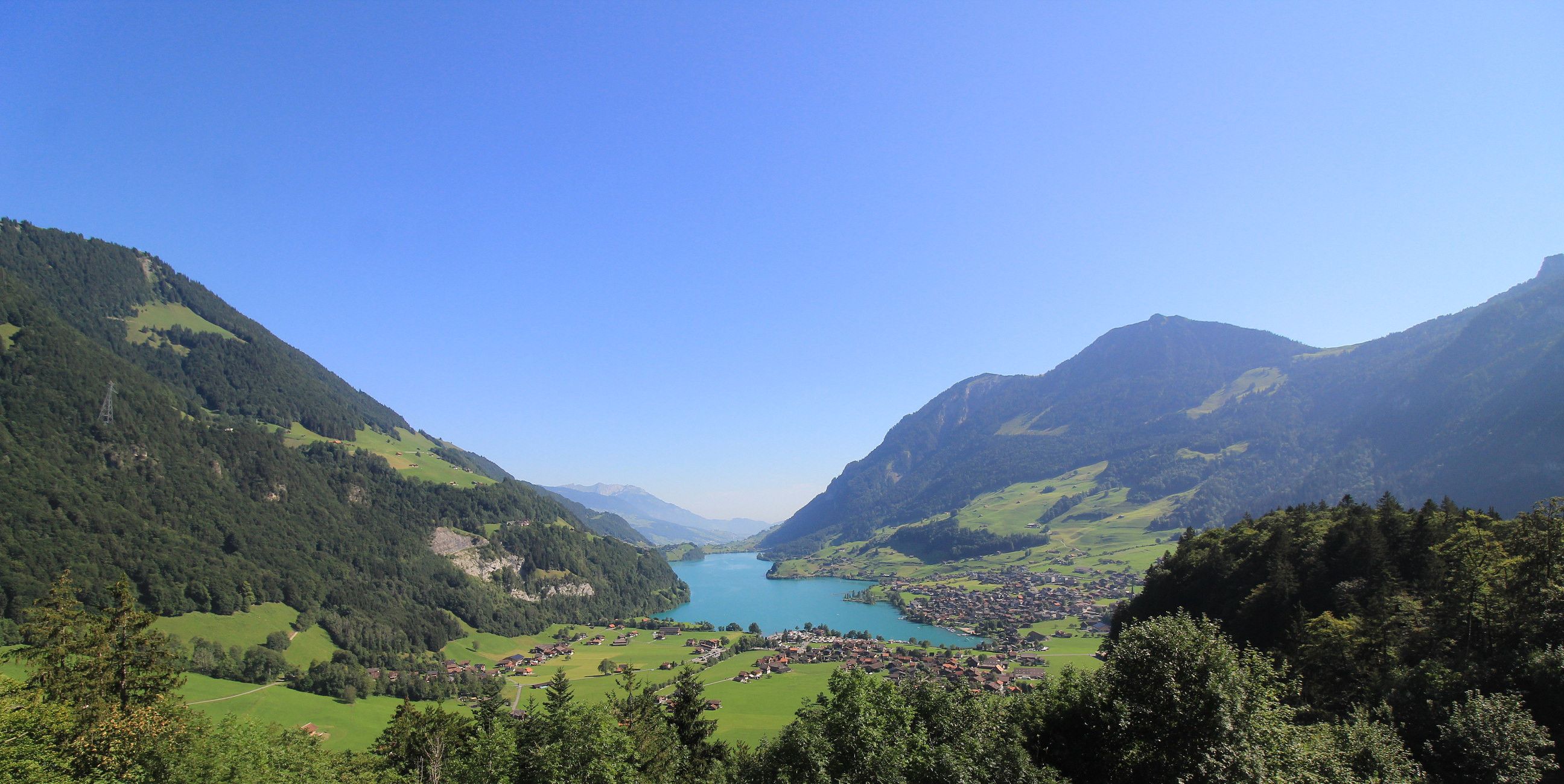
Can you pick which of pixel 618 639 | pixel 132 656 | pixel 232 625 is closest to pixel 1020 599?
pixel 618 639

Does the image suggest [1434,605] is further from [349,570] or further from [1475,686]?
[349,570]

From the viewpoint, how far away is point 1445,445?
145 m

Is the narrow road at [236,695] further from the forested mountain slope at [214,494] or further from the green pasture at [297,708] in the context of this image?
the forested mountain slope at [214,494]

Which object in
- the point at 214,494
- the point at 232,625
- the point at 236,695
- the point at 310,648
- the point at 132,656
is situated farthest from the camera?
the point at 214,494

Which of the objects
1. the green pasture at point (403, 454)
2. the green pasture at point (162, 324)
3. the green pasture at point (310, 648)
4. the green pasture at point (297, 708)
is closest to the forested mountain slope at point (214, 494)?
the green pasture at point (162, 324)

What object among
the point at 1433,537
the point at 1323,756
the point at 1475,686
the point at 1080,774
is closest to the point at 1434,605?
the point at 1475,686

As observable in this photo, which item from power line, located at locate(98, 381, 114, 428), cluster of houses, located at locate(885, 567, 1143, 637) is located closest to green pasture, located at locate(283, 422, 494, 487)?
power line, located at locate(98, 381, 114, 428)

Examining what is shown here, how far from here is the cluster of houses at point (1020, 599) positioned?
355 ft

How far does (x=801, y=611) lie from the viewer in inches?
5664

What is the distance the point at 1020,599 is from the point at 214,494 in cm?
14703

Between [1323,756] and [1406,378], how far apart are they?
252m

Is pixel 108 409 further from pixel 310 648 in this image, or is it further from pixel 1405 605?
pixel 1405 605

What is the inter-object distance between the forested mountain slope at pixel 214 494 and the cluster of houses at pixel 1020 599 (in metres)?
70.7

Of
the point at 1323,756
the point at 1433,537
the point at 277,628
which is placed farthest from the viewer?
the point at 277,628
